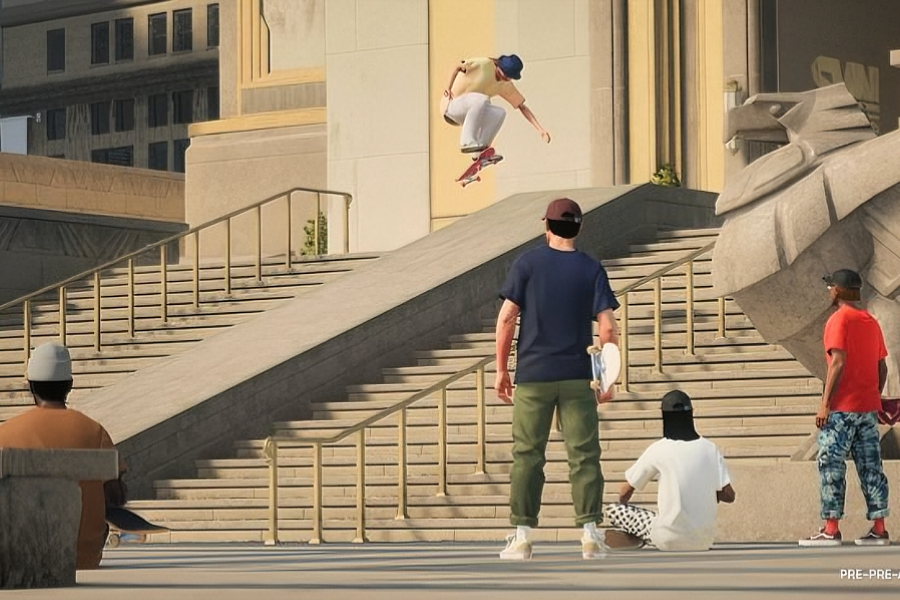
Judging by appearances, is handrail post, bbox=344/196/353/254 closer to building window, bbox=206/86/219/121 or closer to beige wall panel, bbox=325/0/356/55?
beige wall panel, bbox=325/0/356/55

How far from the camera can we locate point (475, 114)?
28.3 m

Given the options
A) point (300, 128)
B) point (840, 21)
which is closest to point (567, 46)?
point (840, 21)

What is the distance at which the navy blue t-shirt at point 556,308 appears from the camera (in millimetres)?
11609

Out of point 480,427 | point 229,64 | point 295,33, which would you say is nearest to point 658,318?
point 480,427

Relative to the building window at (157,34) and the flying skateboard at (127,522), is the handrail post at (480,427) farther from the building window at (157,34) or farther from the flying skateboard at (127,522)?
the building window at (157,34)

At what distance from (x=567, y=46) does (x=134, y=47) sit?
65.0 metres

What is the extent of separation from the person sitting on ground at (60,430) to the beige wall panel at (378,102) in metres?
21.7

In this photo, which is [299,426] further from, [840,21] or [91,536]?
[840,21]

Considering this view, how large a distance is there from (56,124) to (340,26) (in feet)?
212

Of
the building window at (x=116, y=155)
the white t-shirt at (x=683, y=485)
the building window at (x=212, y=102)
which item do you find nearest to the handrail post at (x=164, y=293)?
the white t-shirt at (x=683, y=485)

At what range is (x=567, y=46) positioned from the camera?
30.9 metres

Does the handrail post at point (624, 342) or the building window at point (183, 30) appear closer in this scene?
the handrail post at point (624, 342)

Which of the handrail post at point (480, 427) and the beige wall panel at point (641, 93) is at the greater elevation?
the beige wall panel at point (641, 93)

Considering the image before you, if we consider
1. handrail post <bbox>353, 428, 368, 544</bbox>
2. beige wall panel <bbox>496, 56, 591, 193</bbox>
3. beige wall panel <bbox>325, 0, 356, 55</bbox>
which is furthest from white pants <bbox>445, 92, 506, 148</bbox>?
handrail post <bbox>353, 428, 368, 544</bbox>
